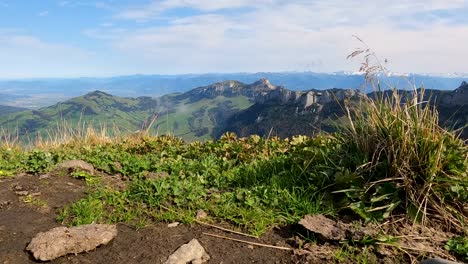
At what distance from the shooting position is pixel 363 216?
15.5ft

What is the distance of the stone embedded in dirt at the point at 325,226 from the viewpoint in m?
4.29

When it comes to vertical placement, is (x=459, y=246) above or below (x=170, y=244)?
above

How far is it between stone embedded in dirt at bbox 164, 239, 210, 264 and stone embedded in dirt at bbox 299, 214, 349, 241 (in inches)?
46.9

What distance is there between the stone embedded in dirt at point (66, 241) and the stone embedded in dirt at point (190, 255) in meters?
0.89

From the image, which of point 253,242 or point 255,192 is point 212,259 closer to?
point 253,242

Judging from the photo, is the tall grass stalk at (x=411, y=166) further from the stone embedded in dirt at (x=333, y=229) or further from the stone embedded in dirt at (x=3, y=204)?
the stone embedded in dirt at (x=3, y=204)

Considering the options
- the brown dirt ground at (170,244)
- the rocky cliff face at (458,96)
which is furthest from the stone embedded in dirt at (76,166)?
the rocky cliff face at (458,96)

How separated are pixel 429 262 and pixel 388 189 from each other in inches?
59.6

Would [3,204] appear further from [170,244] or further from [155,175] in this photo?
[170,244]

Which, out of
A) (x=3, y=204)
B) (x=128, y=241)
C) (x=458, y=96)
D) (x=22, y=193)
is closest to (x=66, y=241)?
(x=128, y=241)

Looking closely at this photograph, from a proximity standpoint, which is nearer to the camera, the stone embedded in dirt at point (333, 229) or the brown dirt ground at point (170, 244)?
the brown dirt ground at point (170, 244)

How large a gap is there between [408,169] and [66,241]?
164 inches

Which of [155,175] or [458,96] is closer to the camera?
[155,175]

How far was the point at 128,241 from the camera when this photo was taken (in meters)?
4.51
